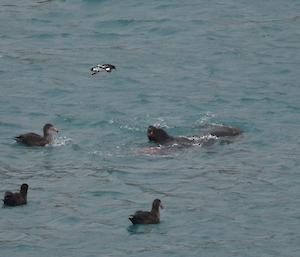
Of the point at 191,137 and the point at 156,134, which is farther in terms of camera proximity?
the point at 191,137

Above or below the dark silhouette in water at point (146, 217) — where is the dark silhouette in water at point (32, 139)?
above

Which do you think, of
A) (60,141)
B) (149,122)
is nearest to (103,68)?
(149,122)

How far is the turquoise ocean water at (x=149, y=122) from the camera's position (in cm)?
1341

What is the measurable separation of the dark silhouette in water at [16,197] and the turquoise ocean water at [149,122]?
0.62 ft

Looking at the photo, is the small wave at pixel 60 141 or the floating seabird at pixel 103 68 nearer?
the small wave at pixel 60 141

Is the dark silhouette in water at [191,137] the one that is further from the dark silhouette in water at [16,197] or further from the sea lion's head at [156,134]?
the dark silhouette in water at [16,197]

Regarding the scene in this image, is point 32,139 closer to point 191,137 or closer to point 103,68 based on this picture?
point 191,137

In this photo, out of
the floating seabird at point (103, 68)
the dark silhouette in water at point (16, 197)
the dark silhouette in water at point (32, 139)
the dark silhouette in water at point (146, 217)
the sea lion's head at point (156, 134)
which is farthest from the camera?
the floating seabird at point (103, 68)

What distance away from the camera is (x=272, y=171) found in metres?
16.5

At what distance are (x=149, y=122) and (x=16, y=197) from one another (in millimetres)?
6578

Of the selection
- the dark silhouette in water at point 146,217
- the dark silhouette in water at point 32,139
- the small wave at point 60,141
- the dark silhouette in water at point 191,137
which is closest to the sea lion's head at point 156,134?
the dark silhouette in water at point 191,137

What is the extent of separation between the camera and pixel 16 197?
1420 cm

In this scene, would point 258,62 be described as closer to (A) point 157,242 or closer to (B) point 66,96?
(B) point 66,96

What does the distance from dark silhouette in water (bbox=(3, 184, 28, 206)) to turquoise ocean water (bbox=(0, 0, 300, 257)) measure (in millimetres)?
190
